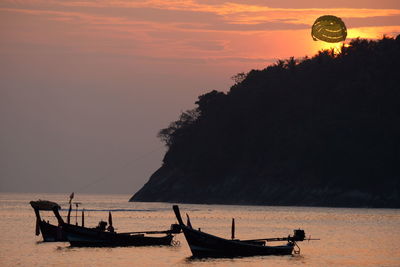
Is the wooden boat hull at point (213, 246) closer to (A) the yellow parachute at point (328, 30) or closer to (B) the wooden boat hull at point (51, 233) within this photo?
(B) the wooden boat hull at point (51, 233)

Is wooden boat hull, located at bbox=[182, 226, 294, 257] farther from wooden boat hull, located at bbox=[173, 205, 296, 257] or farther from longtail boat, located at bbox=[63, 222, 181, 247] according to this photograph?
longtail boat, located at bbox=[63, 222, 181, 247]

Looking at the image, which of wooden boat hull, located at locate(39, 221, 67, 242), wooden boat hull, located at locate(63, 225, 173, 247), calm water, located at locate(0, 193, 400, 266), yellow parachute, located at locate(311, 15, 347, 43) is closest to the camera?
calm water, located at locate(0, 193, 400, 266)

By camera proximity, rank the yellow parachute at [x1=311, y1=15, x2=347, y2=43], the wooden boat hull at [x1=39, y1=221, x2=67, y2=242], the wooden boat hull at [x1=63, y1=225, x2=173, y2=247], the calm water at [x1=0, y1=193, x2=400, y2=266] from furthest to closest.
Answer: the yellow parachute at [x1=311, y1=15, x2=347, y2=43], the wooden boat hull at [x1=39, y1=221, x2=67, y2=242], the wooden boat hull at [x1=63, y1=225, x2=173, y2=247], the calm water at [x1=0, y1=193, x2=400, y2=266]

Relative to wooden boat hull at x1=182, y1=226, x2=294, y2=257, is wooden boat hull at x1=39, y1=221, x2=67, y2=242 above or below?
above

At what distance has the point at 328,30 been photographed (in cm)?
14450

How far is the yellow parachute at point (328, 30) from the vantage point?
14362cm

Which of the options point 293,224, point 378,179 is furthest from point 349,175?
point 293,224

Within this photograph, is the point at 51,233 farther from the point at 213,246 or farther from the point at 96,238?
the point at 213,246

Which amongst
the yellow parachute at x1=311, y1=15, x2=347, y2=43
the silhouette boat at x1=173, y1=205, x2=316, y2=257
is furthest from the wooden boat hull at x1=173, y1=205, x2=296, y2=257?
the yellow parachute at x1=311, y1=15, x2=347, y2=43

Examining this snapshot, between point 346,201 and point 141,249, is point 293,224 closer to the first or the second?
point 141,249

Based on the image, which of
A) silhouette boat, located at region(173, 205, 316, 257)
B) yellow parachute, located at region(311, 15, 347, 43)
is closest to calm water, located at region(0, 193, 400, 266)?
silhouette boat, located at region(173, 205, 316, 257)

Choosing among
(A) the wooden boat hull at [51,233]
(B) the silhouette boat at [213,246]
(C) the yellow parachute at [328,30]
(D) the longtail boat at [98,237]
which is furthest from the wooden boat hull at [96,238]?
(C) the yellow parachute at [328,30]

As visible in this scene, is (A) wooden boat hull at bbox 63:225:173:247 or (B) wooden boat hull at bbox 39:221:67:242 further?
(B) wooden boat hull at bbox 39:221:67:242

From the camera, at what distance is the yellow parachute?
144m
